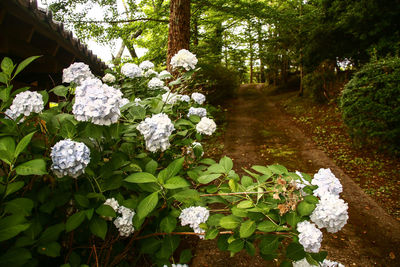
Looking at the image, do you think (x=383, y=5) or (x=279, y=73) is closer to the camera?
(x=383, y=5)

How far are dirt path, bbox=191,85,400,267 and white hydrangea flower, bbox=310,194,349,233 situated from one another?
1.77 m

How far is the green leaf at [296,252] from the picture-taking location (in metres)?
1.05

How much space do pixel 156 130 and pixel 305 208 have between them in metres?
0.83

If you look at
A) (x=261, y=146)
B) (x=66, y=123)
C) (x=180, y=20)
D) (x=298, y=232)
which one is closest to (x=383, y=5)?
(x=261, y=146)

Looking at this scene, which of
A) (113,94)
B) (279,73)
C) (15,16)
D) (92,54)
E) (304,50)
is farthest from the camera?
(279,73)

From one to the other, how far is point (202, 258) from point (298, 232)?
1919 millimetres

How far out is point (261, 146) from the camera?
670 cm

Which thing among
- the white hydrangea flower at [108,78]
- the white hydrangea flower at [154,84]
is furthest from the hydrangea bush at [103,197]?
the white hydrangea flower at [108,78]

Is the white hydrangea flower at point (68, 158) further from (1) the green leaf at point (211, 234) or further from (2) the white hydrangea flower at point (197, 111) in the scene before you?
(2) the white hydrangea flower at point (197, 111)

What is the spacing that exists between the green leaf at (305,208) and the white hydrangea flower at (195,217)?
1.56 feet

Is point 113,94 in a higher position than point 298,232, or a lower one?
higher

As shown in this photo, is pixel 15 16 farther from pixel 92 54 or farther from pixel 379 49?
pixel 379 49

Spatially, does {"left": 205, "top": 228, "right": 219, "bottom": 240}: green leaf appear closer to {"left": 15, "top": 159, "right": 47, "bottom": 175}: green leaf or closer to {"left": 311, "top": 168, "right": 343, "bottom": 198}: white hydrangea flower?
{"left": 311, "top": 168, "right": 343, "bottom": 198}: white hydrangea flower

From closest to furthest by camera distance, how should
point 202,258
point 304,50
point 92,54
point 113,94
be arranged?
1. point 113,94
2. point 202,258
3. point 92,54
4. point 304,50
